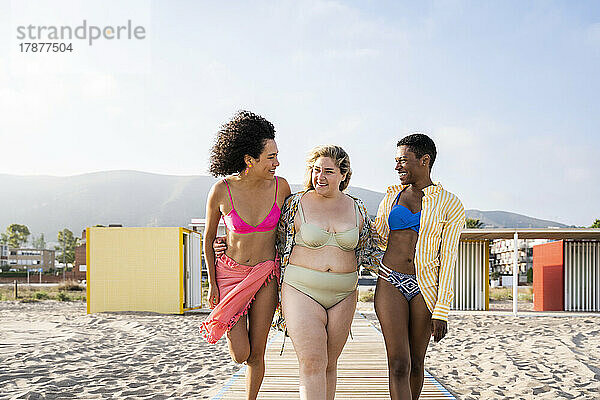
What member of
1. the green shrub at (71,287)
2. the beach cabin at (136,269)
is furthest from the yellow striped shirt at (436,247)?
the green shrub at (71,287)

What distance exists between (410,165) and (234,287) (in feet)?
4.12

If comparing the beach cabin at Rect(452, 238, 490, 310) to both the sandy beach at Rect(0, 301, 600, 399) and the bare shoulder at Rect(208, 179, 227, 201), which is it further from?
the bare shoulder at Rect(208, 179, 227, 201)

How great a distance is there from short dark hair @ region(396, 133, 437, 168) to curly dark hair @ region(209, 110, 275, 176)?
0.79 m

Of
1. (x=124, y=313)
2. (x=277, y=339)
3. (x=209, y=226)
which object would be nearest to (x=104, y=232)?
(x=124, y=313)

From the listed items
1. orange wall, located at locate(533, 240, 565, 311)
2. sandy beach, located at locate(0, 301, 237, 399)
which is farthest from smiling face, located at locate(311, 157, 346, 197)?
orange wall, located at locate(533, 240, 565, 311)

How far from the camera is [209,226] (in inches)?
154

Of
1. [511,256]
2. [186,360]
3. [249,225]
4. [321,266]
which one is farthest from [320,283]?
[511,256]

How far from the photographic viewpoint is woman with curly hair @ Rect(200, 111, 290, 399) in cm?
381

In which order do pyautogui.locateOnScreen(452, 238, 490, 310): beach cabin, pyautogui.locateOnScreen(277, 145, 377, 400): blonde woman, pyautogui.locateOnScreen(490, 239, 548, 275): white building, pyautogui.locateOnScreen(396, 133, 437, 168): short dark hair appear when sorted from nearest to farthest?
pyautogui.locateOnScreen(277, 145, 377, 400): blonde woman → pyautogui.locateOnScreen(396, 133, 437, 168): short dark hair → pyautogui.locateOnScreen(452, 238, 490, 310): beach cabin → pyautogui.locateOnScreen(490, 239, 548, 275): white building

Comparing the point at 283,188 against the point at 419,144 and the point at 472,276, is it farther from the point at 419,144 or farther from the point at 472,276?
the point at 472,276

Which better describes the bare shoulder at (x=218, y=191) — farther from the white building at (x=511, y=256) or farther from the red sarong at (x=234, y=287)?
the white building at (x=511, y=256)

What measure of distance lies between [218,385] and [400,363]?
3822mm

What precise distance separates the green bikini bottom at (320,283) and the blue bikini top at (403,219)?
1.30 ft

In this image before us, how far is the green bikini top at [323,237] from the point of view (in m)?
3.45
